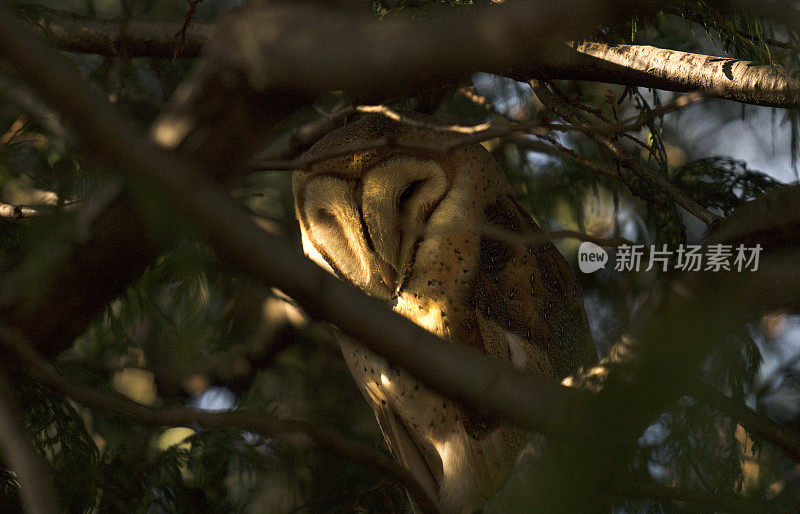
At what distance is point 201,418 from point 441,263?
3.54 feet

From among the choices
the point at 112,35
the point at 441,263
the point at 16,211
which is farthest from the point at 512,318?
the point at 112,35

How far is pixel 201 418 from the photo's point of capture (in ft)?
2.80

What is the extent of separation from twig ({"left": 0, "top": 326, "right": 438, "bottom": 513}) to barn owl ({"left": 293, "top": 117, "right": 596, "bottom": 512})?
893 millimetres

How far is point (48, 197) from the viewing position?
238cm

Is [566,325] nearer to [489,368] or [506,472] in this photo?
[506,472]

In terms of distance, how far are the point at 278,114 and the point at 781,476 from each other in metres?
1.45

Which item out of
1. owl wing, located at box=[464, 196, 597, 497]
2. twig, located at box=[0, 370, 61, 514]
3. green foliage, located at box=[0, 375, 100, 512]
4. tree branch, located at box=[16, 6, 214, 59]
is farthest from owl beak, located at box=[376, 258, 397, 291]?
twig, located at box=[0, 370, 61, 514]

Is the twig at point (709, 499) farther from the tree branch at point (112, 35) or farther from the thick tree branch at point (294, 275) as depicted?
the tree branch at point (112, 35)

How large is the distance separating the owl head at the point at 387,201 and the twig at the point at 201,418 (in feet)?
3.06

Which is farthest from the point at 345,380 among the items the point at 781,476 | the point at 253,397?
the point at 781,476

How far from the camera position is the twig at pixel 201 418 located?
2.77 feet

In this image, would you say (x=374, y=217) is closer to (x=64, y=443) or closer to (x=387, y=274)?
(x=387, y=274)

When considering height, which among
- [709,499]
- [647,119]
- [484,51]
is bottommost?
[709,499]

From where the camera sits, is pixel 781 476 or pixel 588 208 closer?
pixel 781 476
